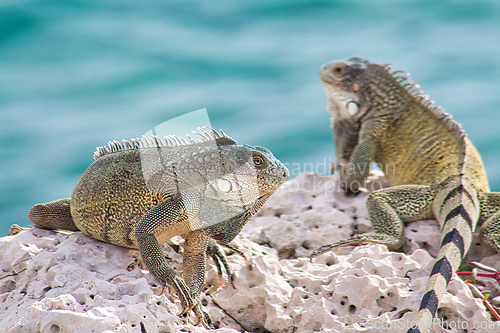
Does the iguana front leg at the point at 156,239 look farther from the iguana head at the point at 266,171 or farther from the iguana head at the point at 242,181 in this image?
the iguana head at the point at 266,171

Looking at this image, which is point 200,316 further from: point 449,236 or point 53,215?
point 449,236

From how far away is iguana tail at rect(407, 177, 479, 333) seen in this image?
136 inches

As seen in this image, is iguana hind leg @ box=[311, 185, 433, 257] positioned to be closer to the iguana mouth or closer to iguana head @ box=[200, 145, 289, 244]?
iguana head @ box=[200, 145, 289, 244]

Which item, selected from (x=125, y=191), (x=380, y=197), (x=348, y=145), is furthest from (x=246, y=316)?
(x=348, y=145)

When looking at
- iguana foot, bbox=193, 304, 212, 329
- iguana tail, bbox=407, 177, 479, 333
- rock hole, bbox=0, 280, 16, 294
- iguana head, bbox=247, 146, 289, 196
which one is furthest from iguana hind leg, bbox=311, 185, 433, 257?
rock hole, bbox=0, 280, 16, 294

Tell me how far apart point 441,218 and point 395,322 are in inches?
76.1

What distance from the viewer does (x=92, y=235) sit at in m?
4.16

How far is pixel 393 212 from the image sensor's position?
17.3ft

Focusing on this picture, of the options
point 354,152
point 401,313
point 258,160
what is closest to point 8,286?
point 258,160

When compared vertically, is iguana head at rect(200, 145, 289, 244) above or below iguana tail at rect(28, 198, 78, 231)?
above

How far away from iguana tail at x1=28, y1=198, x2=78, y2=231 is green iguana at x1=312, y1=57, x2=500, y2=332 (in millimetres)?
2544

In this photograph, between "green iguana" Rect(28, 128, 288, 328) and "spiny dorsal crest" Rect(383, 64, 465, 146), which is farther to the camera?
"spiny dorsal crest" Rect(383, 64, 465, 146)

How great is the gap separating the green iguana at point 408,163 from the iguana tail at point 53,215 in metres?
2.54

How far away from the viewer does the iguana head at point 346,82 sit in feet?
23.8
